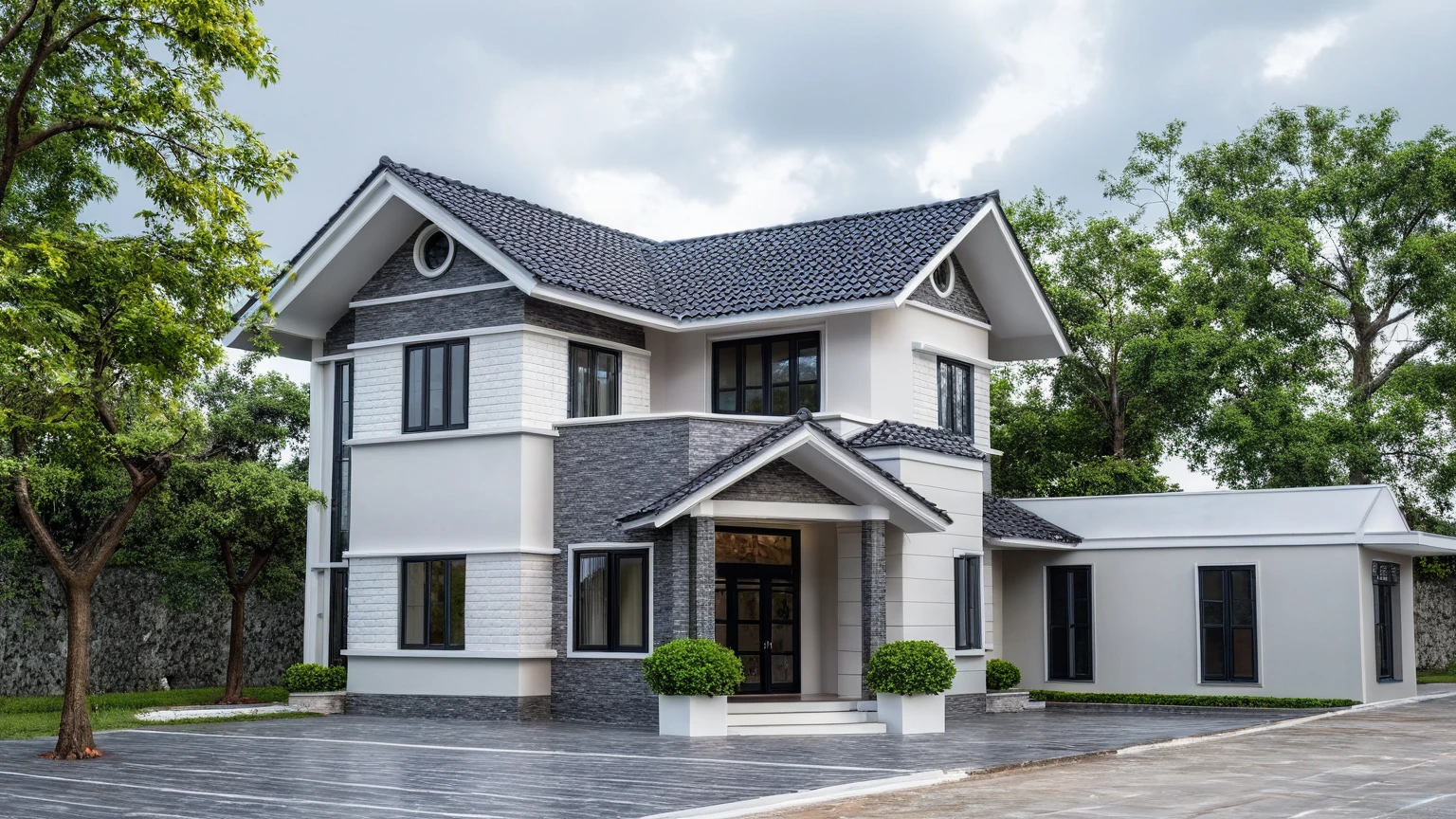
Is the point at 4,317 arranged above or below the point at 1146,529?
above

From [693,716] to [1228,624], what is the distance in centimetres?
1080

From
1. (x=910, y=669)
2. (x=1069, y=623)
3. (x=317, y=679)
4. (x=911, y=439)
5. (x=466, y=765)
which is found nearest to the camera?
(x=466, y=765)

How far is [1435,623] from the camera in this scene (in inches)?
1335

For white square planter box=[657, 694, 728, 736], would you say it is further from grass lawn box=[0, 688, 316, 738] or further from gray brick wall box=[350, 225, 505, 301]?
gray brick wall box=[350, 225, 505, 301]

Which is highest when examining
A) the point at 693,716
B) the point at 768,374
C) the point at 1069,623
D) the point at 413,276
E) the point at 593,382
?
the point at 413,276

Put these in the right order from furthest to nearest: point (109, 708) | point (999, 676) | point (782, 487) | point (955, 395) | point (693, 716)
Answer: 1. point (955, 395)
2. point (999, 676)
3. point (109, 708)
4. point (782, 487)
5. point (693, 716)

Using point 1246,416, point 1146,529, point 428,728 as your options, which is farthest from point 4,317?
point 1246,416

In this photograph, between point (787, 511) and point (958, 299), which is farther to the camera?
point (958, 299)

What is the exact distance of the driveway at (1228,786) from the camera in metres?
11.7

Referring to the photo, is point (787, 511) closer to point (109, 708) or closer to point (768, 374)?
point (768, 374)

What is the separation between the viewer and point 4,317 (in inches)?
515

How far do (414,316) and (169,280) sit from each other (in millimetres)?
7390

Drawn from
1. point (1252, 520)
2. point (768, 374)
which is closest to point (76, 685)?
point (768, 374)

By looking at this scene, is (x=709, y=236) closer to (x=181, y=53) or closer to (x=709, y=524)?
(x=709, y=524)
